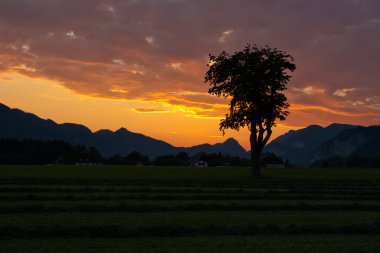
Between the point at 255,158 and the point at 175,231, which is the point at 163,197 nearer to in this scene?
the point at 175,231

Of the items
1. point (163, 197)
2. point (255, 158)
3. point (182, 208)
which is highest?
point (255, 158)

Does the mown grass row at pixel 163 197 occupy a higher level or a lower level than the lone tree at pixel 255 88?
lower

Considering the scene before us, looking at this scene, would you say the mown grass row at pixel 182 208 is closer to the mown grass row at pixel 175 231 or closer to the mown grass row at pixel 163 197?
the mown grass row at pixel 163 197

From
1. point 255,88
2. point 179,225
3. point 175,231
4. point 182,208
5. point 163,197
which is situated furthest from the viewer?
point 255,88

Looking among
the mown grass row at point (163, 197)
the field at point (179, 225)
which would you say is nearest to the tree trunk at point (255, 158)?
the mown grass row at point (163, 197)

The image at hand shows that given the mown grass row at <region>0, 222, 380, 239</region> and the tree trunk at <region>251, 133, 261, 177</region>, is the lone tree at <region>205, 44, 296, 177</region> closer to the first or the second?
the tree trunk at <region>251, 133, 261, 177</region>

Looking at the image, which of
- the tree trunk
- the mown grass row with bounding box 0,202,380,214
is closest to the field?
the mown grass row with bounding box 0,202,380,214

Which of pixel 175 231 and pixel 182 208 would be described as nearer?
pixel 175 231

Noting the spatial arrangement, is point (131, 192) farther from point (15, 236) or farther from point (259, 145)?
point (259, 145)

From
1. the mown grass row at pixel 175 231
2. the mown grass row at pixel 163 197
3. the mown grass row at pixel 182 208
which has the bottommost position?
the mown grass row at pixel 175 231

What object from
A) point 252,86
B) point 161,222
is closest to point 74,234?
point 161,222

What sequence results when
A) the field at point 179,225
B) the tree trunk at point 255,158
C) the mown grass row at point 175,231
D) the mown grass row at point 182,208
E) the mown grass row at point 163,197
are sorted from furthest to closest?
the tree trunk at point 255,158
the mown grass row at point 163,197
the mown grass row at point 182,208
the mown grass row at point 175,231
the field at point 179,225

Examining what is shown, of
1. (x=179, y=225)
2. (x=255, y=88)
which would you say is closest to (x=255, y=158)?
(x=255, y=88)

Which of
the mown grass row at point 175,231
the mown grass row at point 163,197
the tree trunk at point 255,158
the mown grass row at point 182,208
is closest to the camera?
the mown grass row at point 175,231
